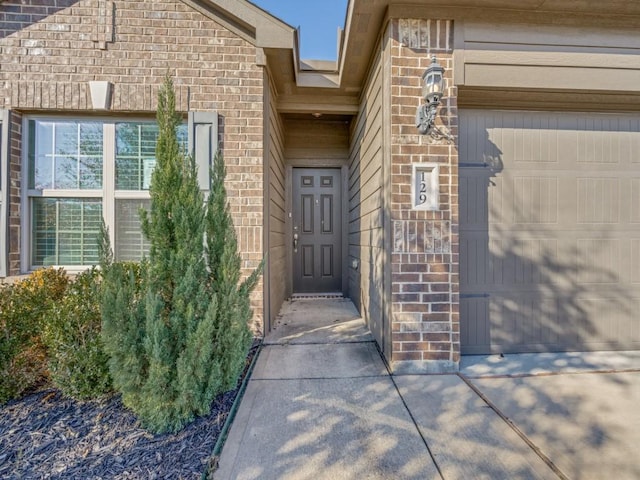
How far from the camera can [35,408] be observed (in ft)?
5.89

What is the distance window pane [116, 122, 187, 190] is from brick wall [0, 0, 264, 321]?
0.17 m

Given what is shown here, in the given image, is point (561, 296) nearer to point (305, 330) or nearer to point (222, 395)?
point (305, 330)

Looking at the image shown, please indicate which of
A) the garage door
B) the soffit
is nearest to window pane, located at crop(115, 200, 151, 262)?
the soffit

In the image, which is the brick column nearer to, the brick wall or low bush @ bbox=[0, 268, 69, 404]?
the brick wall

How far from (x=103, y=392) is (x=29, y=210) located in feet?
7.36

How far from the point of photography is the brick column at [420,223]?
233 cm

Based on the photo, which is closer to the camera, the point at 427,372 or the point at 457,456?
the point at 457,456

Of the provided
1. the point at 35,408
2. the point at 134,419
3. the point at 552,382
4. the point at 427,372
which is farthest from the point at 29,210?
the point at 552,382

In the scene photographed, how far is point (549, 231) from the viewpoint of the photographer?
8.71ft

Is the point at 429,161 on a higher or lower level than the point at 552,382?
higher

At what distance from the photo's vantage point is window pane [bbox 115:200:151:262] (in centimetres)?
298

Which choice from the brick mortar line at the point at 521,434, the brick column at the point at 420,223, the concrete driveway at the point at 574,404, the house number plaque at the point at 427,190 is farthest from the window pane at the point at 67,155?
the concrete driveway at the point at 574,404

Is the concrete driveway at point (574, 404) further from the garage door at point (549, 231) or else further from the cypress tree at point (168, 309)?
the cypress tree at point (168, 309)

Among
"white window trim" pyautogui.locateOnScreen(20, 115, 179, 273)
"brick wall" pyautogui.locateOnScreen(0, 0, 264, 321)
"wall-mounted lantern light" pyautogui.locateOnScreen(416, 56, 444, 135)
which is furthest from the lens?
"white window trim" pyautogui.locateOnScreen(20, 115, 179, 273)
